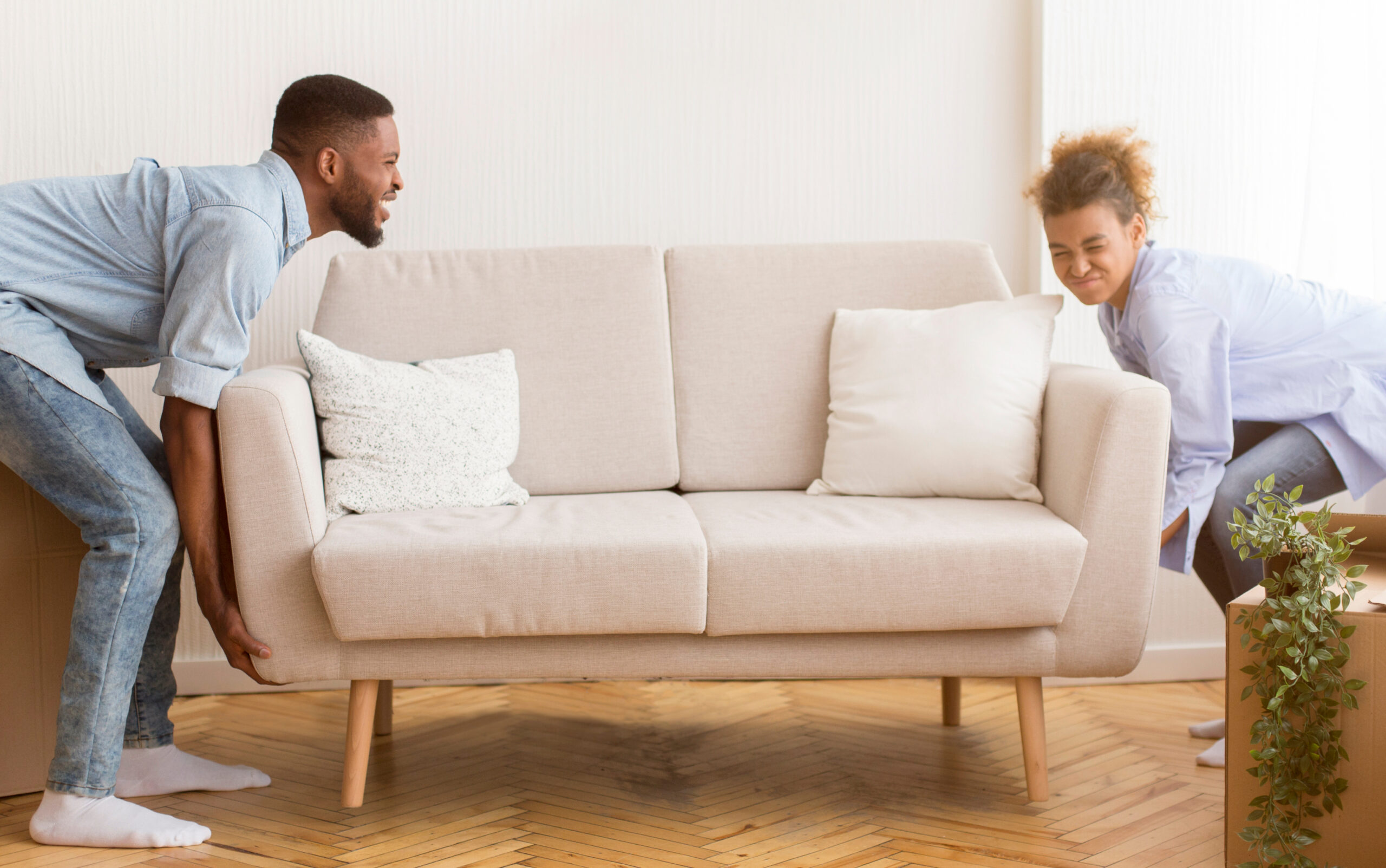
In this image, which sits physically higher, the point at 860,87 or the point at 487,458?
the point at 860,87

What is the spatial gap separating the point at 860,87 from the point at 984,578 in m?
1.35

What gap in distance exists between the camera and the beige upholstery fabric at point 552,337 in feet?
6.70

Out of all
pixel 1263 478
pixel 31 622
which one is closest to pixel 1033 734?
pixel 1263 478

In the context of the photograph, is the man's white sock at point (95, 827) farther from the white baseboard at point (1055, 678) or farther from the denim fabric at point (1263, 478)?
the denim fabric at point (1263, 478)

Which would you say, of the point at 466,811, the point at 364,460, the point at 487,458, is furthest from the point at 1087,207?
the point at 466,811

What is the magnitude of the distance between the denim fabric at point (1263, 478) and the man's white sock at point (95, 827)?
5.82 feet

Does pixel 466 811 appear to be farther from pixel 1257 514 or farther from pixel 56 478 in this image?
pixel 1257 514

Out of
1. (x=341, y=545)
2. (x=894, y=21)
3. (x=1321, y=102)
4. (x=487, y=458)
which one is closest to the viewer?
(x=341, y=545)

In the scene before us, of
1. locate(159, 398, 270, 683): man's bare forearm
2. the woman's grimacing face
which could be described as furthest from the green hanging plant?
locate(159, 398, 270, 683): man's bare forearm

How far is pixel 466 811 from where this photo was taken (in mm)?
1722

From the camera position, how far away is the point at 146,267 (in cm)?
161

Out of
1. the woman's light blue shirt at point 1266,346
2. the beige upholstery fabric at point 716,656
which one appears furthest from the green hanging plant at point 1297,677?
the woman's light blue shirt at point 1266,346

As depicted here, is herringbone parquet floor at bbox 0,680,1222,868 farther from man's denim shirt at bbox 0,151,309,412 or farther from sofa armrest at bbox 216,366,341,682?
man's denim shirt at bbox 0,151,309,412

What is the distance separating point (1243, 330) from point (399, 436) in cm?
150
